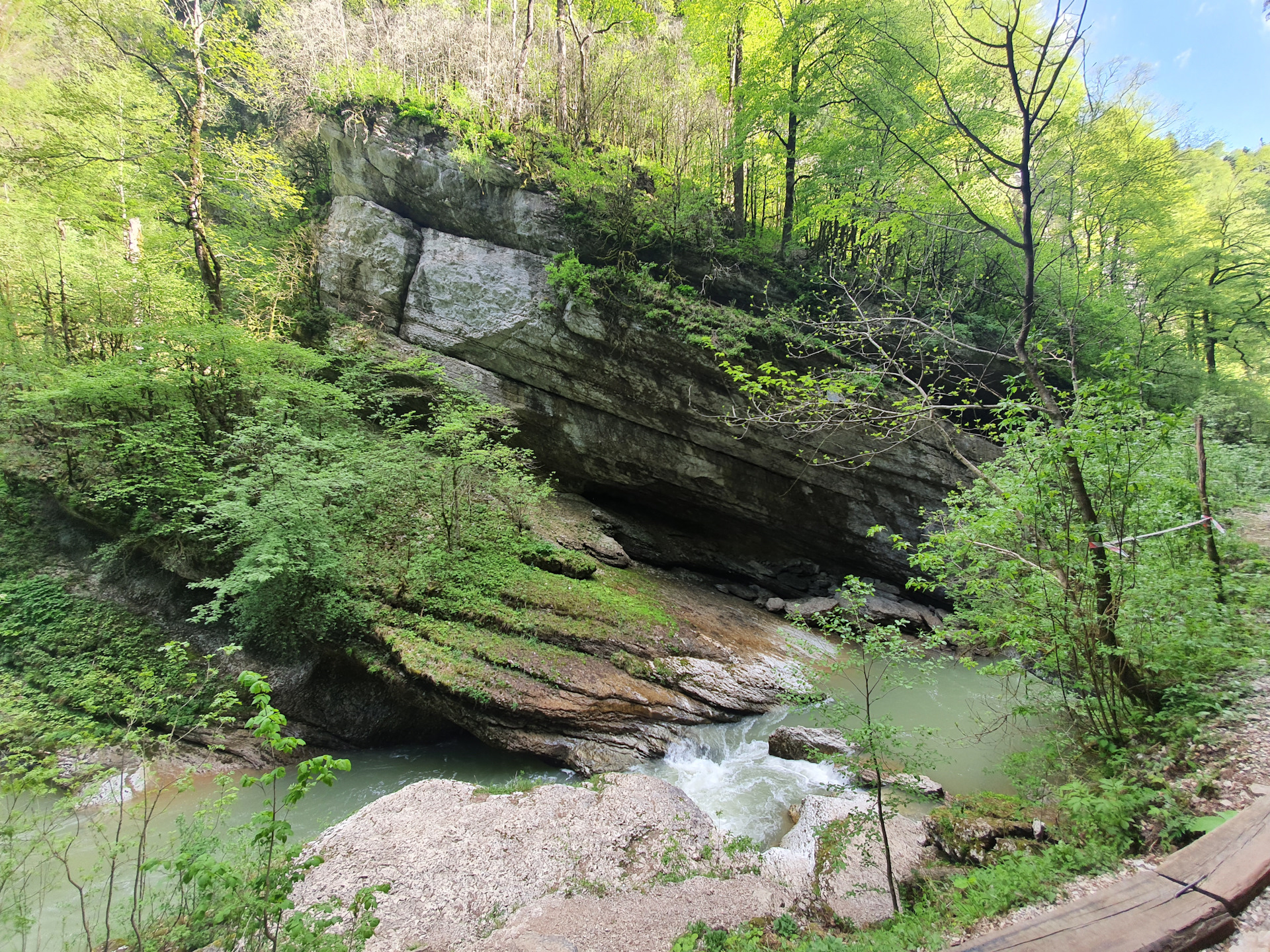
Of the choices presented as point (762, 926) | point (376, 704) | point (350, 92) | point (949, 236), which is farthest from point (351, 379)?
point (949, 236)

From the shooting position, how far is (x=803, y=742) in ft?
19.9

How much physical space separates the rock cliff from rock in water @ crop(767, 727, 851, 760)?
5.86m

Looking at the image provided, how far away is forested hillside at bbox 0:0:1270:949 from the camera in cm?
369

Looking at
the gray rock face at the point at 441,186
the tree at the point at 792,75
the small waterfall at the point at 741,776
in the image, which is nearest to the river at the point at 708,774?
the small waterfall at the point at 741,776

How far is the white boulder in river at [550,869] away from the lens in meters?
3.19

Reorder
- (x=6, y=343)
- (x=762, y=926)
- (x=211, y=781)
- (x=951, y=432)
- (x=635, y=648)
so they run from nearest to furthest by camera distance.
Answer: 1. (x=762, y=926)
2. (x=211, y=781)
3. (x=635, y=648)
4. (x=6, y=343)
5. (x=951, y=432)

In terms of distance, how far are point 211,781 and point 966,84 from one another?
15.9 meters

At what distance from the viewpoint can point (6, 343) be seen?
793 cm

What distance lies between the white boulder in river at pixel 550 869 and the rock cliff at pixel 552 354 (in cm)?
741

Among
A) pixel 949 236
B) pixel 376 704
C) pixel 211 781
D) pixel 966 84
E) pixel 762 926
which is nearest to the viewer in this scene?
pixel 762 926

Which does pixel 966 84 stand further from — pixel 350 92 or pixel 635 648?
pixel 350 92

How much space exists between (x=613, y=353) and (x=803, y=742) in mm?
8281

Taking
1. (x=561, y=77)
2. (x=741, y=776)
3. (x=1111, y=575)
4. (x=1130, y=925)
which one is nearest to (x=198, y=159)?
(x=561, y=77)

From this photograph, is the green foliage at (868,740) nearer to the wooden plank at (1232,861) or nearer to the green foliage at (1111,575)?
the green foliage at (1111,575)
